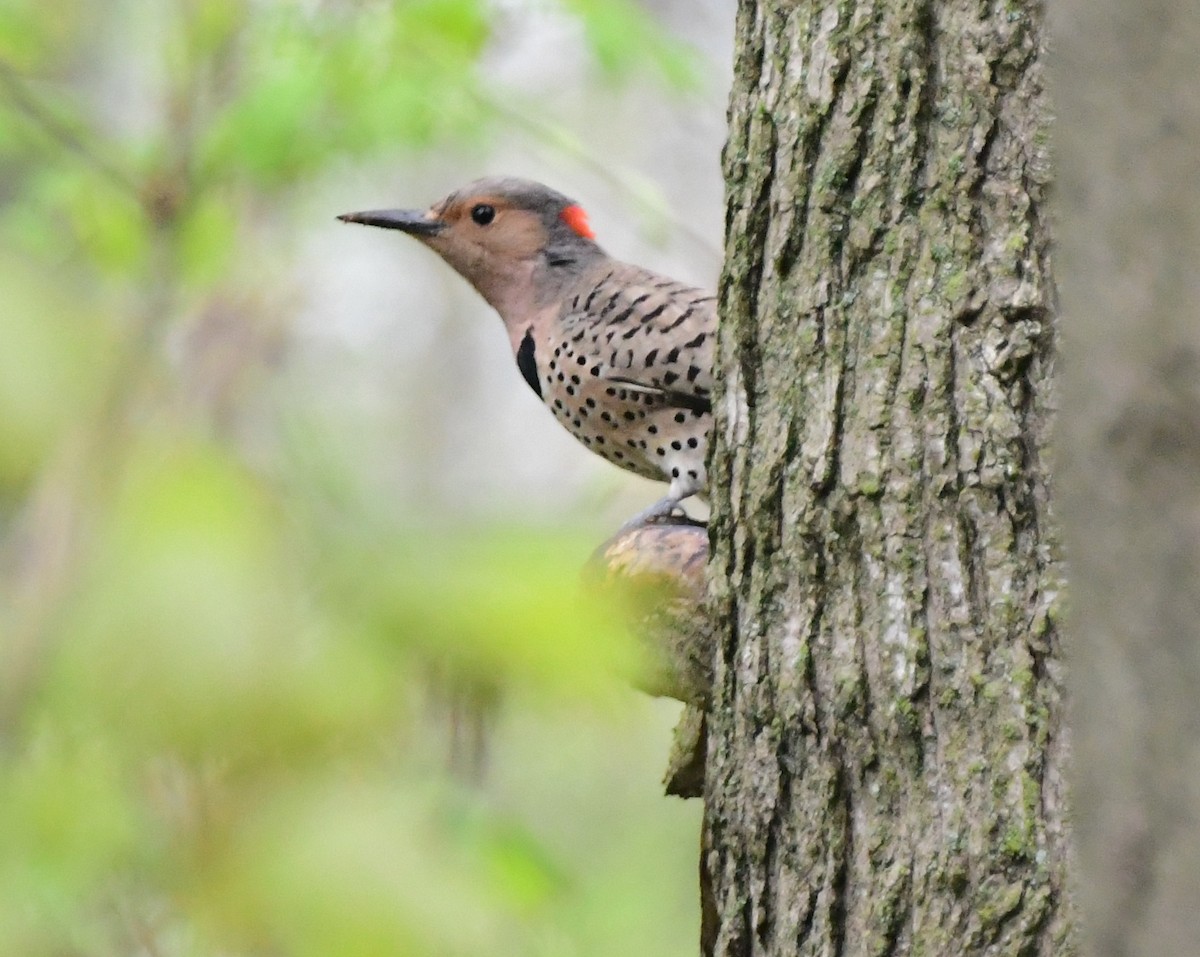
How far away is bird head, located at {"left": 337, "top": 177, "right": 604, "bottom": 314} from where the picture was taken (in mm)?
4613

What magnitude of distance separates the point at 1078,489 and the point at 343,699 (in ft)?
4.07

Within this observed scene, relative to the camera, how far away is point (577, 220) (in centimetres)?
473

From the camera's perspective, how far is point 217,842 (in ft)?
6.71

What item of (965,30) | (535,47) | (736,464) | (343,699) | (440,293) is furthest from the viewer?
(440,293)

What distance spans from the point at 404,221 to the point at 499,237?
1.01 ft

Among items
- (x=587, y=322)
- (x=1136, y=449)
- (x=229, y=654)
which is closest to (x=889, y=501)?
(x=229, y=654)

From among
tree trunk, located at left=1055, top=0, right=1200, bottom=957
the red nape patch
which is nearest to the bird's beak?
the red nape patch

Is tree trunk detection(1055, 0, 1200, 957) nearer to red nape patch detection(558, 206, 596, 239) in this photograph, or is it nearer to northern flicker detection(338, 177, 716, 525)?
northern flicker detection(338, 177, 716, 525)

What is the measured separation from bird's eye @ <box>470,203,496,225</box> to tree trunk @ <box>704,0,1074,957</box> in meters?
2.17

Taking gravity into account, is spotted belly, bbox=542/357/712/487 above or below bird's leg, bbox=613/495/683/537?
above

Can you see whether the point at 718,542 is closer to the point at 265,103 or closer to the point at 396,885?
the point at 396,885

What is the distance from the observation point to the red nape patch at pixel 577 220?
472 cm

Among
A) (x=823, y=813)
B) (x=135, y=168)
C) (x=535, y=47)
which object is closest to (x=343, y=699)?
(x=823, y=813)

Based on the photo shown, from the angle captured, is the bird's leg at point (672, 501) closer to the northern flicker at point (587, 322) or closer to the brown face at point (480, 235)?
the northern flicker at point (587, 322)
